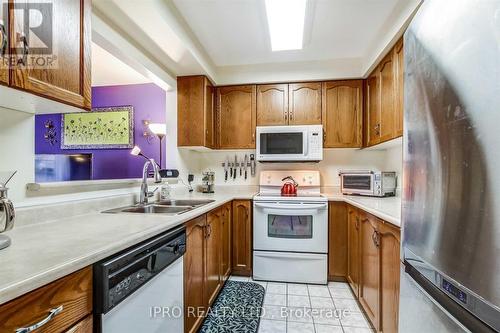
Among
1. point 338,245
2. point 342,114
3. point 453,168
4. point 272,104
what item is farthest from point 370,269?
point 272,104

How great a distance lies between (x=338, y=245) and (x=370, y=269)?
0.72 meters

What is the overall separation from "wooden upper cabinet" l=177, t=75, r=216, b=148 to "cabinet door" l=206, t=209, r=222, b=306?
0.95 m

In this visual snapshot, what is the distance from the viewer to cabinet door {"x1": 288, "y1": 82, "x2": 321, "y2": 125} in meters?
2.75

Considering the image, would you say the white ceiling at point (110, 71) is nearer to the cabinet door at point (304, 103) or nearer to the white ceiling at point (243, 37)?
the white ceiling at point (243, 37)

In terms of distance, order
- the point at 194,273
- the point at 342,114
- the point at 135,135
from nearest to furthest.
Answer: the point at 194,273, the point at 342,114, the point at 135,135

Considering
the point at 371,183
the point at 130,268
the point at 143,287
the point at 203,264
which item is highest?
the point at 371,183

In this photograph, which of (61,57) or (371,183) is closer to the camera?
(61,57)

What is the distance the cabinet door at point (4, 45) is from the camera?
0.74m

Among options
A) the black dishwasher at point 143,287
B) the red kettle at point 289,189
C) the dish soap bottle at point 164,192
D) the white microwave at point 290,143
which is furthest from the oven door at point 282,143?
the black dishwasher at point 143,287

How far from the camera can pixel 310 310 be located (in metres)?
1.90

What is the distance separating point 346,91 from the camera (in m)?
2.71

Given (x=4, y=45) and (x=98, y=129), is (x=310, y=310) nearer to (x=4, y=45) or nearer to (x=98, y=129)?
(x=4, y=45)

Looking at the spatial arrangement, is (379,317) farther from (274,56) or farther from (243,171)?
(274,56)

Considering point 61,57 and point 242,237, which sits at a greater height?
point 61,57
